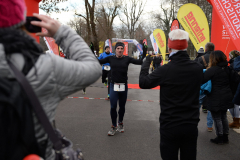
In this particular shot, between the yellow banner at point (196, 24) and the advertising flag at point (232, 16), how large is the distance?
286cm

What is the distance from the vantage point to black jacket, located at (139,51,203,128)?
7.49ft

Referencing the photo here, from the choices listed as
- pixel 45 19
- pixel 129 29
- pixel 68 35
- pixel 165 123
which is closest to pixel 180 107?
pixel 165 123

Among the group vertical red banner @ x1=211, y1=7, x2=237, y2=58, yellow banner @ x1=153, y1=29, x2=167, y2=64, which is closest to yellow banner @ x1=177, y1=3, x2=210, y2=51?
vertical red banner @ x1=211, y1=7, x2=237, y2=58

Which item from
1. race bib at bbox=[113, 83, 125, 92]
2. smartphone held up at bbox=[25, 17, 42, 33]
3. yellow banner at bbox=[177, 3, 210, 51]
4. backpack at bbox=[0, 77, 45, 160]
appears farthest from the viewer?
yellow banner at bbox=[177, 3, 210, 51]

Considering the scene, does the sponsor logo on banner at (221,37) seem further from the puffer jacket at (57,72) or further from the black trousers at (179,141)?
the puffer jacket at (57,72)

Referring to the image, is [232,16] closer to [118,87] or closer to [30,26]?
[118,87]

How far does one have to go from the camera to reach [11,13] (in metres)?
0.90

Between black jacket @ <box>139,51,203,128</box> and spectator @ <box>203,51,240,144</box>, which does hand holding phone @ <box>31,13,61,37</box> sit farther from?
spectator @ <box>203,51,240,144</box>

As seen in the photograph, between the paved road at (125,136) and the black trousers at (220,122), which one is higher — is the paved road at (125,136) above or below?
below

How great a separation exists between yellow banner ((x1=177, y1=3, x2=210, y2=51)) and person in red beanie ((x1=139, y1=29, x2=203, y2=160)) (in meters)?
5.48

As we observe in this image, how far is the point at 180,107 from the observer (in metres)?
2.29

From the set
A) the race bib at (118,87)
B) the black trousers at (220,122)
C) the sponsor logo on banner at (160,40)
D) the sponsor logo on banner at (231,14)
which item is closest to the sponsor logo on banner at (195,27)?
the sponsor logo on banner at (231,14)

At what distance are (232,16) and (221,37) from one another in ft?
9.73

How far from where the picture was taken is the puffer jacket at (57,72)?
915 millimetres
